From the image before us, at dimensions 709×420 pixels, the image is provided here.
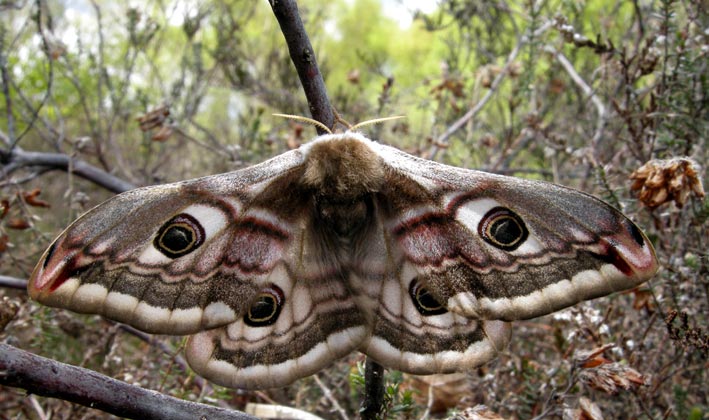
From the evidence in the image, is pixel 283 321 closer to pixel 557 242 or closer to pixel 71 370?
pixel 71 370

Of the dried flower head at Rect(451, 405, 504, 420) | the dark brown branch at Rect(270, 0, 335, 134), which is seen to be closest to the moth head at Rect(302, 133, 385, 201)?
the dark brown branch at Rect(270, 0, 335, 134)

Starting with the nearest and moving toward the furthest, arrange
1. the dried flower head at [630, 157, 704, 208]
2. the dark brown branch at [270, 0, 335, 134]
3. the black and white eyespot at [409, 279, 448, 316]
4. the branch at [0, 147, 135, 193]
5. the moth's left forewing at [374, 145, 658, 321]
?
the dark brown branch at [270, 0, 335, 134] → the moth's left forewing at [374, 145, 658, 321] → the black and white eyespot at [409, 279, 448, 316] → the dried flower head at [630, 157, 704, 208] → the branch at [0, 147, 135, 193]

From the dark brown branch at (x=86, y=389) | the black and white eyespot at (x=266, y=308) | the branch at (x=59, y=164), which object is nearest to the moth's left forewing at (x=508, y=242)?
the black and white eyespot at (x=266, y=308)

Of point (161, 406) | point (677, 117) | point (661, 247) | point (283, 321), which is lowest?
point (161, 406)

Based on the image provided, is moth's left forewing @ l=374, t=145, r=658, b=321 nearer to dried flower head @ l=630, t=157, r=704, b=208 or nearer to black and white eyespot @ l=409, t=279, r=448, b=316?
black and white eyespot @ l=409, t=279, r=448, b=316

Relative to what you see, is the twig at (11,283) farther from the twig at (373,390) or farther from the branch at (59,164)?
the twig at (373,390)

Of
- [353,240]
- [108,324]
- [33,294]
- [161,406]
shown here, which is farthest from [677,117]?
[108,324]

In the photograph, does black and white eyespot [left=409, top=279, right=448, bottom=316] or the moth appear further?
black and white eyespot [left=409, top=279, right=448, bottom=316]
